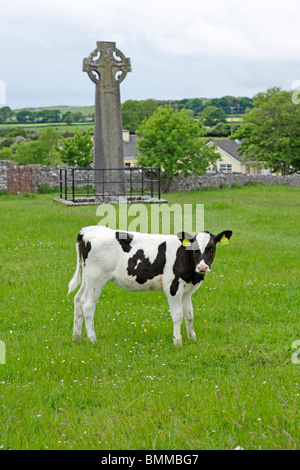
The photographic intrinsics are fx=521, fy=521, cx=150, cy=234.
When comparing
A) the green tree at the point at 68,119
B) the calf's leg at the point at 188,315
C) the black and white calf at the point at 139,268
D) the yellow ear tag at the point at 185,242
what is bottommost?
the calf's leg at the point at 188,315

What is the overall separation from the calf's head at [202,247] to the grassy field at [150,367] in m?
1.12

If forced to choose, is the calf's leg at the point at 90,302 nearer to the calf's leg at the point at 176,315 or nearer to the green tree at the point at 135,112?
the calf's leg at the point at 176,315

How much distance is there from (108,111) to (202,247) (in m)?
18.1

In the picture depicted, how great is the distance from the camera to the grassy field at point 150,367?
14.9 feet

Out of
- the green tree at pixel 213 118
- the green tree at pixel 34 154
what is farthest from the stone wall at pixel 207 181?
the green tree at pixel 213 118

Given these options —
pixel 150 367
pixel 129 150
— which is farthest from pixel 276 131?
pixel 150 367

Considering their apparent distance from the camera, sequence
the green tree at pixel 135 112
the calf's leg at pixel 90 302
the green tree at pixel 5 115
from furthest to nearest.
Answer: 1. the green tree at pixel 5 115
2. the green tree at pixel 135 112
3. the calf's leg at pixel 90 302

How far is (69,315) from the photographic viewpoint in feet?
26.6

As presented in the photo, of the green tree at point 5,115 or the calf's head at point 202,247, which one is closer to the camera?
the calf's head at point 202,247

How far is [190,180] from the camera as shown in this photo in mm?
35812

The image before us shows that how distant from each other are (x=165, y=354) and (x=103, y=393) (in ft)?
4.34

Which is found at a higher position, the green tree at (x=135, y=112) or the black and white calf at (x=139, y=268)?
the green tree at (x=135, y=112)
